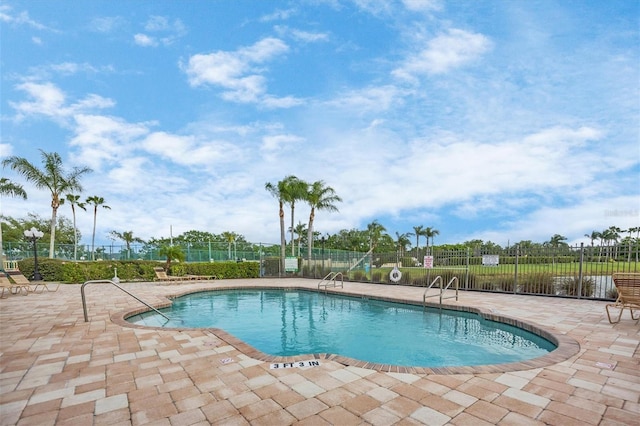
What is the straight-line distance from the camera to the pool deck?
2.57 metres

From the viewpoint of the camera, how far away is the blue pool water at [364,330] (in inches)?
207

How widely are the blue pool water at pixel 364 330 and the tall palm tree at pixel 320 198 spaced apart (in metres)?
13.6

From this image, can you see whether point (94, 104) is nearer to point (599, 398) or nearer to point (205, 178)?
point (205, 178)

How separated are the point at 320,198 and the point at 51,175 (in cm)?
1823

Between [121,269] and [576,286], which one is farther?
[121,269]

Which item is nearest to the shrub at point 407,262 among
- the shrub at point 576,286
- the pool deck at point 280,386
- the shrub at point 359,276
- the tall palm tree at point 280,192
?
the shrub at point 359,276

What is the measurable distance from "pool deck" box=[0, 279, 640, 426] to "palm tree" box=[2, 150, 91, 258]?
19686mm

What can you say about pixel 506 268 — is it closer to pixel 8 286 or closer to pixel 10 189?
pixel 8 286

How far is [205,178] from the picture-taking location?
23.6 m

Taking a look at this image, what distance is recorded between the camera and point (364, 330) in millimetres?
6977

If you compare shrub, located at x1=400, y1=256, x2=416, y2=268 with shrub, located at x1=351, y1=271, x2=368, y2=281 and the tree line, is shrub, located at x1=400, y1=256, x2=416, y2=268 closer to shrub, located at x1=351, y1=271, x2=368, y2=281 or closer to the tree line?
the tree line

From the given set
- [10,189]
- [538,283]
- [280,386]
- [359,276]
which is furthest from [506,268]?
[10,189]

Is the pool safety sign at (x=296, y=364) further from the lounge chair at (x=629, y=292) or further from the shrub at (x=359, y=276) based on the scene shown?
the shrub at (x=359, y=276)

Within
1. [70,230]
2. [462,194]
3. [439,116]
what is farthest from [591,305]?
[70,230]
